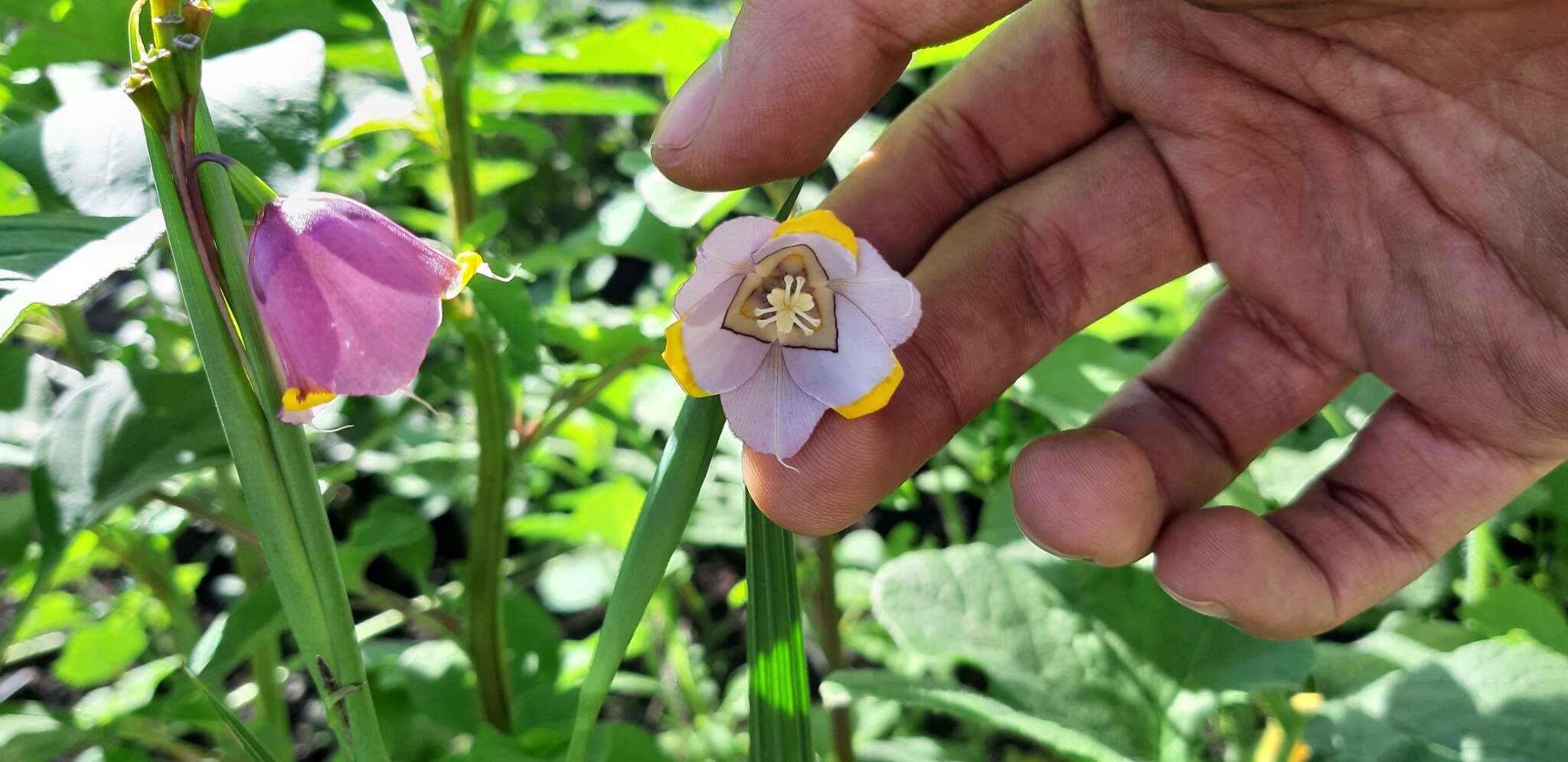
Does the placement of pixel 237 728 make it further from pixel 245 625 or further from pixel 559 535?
pixel 559 535

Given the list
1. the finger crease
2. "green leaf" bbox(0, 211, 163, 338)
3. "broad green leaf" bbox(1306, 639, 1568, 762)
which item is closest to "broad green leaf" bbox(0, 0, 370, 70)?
"green leaf" bbox(0, 211, 163, 338)

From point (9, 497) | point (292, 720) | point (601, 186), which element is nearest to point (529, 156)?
point (601, 186)

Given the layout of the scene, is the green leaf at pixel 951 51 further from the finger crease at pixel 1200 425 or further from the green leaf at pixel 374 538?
the green leaf at pixel 374 538

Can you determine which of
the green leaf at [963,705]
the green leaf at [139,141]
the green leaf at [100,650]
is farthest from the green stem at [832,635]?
the green leaf at [100,650]

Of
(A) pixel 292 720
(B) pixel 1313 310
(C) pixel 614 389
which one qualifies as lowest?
(A) pixel 292 720

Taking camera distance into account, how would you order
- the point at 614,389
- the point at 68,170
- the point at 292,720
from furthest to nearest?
1. the point at 292,720
2. the point at 614,389
3. the point at 68,170

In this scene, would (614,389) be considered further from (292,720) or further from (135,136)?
(292,720)
